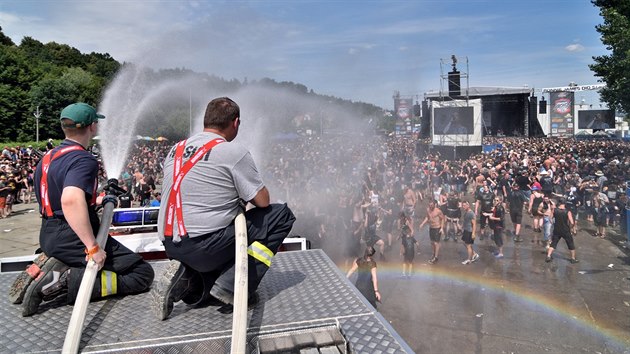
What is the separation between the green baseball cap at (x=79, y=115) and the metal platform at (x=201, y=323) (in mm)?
1016

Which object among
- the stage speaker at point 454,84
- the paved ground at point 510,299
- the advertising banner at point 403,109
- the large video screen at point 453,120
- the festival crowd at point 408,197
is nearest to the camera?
the paved ground at point 510,299

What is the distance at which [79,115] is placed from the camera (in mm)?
A: 2641

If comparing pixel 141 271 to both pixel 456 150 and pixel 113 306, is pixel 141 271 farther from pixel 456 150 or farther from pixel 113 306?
pixel 456 150

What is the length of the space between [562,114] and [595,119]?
23.2 feet

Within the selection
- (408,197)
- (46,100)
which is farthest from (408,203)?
(46,100)

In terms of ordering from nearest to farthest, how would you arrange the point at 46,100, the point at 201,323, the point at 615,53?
the point at 201,323
the point at 615,53
the point at 46,100

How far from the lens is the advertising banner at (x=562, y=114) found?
5081cm

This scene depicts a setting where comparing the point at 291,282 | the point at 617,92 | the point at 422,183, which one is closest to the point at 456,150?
the point at 617,92

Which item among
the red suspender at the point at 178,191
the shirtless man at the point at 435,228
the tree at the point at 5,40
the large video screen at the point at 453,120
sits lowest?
the shirtless man at the point at 435,228

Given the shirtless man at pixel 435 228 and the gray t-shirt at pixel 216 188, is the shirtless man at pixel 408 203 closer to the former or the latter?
the shirtless man at pixel 435 228

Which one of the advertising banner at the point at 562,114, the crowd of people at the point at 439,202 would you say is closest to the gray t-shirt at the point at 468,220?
the crowd of people at the point at 439,202

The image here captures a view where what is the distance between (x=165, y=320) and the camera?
2.27m

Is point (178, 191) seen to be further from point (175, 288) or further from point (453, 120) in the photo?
point (453, 120)

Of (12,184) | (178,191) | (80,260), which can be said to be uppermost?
(178,191)
